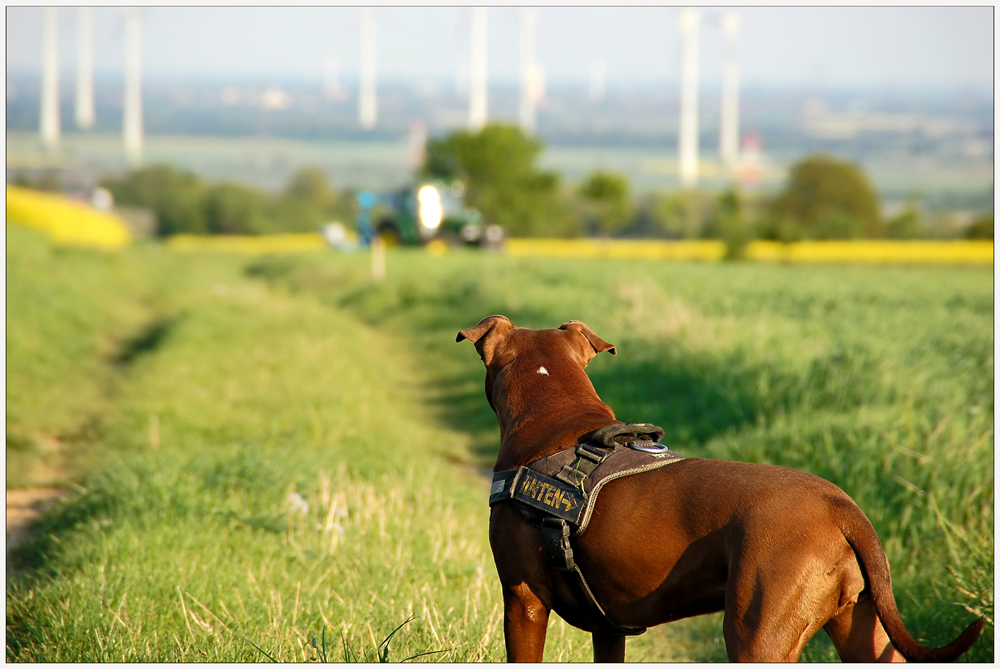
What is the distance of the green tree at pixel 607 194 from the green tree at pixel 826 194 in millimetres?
10100

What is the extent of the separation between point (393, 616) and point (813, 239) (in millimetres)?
46833

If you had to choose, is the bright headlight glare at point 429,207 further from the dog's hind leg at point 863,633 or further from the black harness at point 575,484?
the dog's hind leg at point 863,633

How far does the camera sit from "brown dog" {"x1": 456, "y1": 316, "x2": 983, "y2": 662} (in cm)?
231

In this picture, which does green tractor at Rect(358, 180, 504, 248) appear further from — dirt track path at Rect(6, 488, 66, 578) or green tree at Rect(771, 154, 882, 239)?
green tree at Rect(771, 154, 882, 239)

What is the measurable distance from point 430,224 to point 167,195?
45.3m

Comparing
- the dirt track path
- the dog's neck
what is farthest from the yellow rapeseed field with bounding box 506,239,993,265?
the dog's neck

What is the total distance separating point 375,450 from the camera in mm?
6809

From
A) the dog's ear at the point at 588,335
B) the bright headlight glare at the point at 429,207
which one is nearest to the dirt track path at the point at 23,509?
the dog's ear at the point at 588,335

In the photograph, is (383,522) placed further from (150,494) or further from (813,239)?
(813,239)

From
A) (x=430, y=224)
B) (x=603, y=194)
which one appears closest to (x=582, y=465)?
(x=430, y=224)

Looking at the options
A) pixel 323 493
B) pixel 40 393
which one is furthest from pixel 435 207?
pixel 323 493

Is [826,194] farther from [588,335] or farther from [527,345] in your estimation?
[527,345]

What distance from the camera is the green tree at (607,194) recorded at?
51.3 metres

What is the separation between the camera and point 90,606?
12.3 ft
